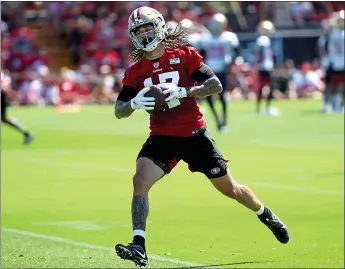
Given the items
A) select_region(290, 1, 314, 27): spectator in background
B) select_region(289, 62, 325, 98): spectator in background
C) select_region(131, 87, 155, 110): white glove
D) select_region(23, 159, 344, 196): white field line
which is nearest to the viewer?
select_region(131, 87, 155, 110): white glove

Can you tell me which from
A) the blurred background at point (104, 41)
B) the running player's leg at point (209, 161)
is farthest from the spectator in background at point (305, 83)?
the running player's leg at point (209, 161)

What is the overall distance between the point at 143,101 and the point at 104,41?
97.3ft

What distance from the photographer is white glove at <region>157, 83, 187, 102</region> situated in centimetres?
737

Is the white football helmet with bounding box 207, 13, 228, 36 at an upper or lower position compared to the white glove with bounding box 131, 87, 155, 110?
lower

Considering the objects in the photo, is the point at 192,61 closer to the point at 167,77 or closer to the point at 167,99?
the point at 167,77

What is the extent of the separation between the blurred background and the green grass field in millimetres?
Result: 12139

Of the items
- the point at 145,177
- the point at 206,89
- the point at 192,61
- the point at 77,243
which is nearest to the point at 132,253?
the point at 145,177

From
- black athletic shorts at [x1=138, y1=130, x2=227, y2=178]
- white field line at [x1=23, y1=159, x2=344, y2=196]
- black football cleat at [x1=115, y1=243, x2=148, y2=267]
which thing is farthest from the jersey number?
white field line at [x1=23, y1=159, x2=344, y2=196]

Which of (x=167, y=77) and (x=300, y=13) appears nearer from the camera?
(x=167, y=77)

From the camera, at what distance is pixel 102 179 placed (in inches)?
563

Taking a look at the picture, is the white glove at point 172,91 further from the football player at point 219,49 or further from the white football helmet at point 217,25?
the white football helmet at point 217,25

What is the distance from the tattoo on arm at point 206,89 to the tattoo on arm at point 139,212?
0.84 m

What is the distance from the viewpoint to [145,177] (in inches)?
294

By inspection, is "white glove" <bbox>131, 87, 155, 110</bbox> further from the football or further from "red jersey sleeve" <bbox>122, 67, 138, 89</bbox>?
"red jersey sleeve" <bbox>122, 67, 138, 89</bbox>
